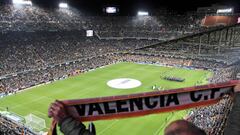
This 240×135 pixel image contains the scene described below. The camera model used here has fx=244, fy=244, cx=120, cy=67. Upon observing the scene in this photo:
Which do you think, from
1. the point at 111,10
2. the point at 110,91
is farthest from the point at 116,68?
the point at 111,10

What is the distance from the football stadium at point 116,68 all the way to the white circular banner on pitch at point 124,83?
0.46ft

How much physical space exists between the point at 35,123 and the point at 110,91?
11231 millimetres

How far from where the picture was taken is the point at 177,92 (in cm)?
279

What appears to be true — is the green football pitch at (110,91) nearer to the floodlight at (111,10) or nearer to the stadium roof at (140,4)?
the floodlight at (111,10)

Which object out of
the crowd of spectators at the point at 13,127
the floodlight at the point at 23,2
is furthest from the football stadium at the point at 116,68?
the floodlight at the point at 23,2

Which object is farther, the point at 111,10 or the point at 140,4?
the point at 140,4

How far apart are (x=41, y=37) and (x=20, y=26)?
490cm

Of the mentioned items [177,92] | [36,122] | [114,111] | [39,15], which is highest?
[39,15]

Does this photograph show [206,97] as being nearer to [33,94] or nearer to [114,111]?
[114,111]

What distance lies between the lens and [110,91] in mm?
30562

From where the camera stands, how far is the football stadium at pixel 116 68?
2.83m

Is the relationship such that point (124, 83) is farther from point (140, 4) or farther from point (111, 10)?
point (140, 4)

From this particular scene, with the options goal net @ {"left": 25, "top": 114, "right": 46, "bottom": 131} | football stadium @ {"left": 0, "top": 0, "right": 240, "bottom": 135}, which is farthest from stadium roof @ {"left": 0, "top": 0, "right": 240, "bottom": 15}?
goal net @ {"left": 25, "top": 114, "right": 46, "bottom": 131}

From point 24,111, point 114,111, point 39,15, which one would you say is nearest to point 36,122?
point 24,111
